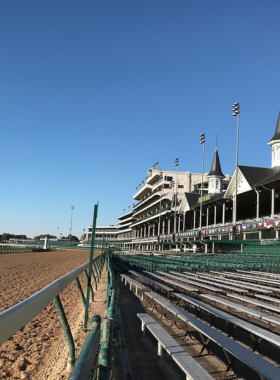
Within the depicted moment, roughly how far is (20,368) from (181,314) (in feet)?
8.77

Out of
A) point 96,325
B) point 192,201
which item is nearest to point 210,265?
point 96,325

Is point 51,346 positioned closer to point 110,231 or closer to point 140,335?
point 140,335

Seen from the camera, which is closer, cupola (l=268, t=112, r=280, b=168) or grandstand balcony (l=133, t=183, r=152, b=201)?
cupola (l=268, t=112, r=280, b=168)

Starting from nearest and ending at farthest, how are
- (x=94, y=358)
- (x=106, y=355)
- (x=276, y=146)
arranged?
(x=94, y=358) < (x=106, y=355) < (x=276, y=146)

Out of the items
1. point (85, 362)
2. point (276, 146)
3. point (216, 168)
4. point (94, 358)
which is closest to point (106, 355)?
point (94, 358)

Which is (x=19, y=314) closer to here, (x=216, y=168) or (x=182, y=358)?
(x=182, y=358)

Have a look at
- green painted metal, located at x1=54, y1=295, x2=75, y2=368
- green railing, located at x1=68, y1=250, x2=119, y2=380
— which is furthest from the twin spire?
green railing, located at x1=68, y1=250, x2=119, y2=380

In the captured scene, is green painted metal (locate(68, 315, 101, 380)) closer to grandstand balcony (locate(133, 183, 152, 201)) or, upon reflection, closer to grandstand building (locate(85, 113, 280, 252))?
grandstand building (locate(85, 113, 280, 252))

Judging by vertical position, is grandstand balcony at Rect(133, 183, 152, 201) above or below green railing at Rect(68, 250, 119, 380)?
above

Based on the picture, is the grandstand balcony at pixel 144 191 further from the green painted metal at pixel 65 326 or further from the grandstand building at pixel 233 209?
the green painted metal at pixel 65 326

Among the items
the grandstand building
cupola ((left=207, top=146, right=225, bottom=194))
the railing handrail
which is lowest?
the railing handrail

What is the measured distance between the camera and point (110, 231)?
153 metres

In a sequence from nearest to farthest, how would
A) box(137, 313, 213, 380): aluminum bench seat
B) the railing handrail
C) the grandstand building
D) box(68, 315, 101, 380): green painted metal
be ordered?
box(68, 315, 101, 380): green painted metal → the railing handrail → box(137, 313, 213, 380): aluminum bench seat → the grandstand building

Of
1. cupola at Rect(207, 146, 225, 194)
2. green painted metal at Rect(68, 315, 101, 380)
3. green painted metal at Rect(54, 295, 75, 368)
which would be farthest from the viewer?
cupola at Rect(207, 146, 225, 194)
